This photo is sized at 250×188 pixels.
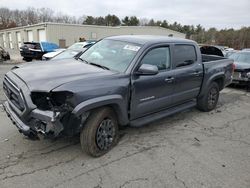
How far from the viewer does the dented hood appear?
3.30 m

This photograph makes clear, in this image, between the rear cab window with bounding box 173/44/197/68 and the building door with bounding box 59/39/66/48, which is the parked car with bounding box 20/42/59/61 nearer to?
the building door with bounding box 59/39/66/48

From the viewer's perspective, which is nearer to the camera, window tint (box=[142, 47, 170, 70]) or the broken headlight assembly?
the broken headlight assembly

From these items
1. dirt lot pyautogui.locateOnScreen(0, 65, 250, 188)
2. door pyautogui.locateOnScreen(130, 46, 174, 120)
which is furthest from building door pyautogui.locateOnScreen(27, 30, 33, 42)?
door pyautogui.locateOnScreen(130, 46, 174, 120)

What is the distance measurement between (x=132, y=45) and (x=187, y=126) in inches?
87.3

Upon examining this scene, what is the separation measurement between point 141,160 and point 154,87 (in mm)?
1324

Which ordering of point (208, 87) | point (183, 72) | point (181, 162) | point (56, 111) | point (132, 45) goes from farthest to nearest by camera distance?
point (208, 87)
point (183, 72)
point (132, 45)
point (181, 162)
point (56, 111)

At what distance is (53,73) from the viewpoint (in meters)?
3.65

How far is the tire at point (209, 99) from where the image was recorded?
245 inches

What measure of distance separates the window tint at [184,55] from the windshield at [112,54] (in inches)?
42.2

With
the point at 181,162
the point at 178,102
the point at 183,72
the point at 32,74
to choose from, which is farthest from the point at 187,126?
the point at 32,74

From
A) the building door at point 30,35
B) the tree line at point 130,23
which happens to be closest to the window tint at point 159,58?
the building door at point 30,35

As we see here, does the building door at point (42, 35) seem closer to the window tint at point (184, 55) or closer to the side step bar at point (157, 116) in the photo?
the window tint at point (184, 55)

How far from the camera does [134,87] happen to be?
4035mm

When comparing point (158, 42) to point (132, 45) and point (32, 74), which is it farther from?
point (32, 74)
